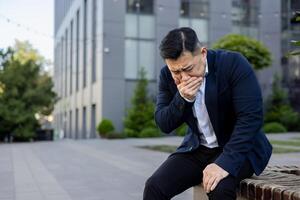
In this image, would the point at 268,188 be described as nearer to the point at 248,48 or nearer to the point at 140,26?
the point at 248,48

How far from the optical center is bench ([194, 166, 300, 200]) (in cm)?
247

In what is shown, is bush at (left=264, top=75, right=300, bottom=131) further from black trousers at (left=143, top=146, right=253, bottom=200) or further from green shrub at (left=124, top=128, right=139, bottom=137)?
black trousers at (left=143, top=146, right=253, bottom=200)

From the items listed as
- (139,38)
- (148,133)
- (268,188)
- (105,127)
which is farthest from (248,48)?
(268,188)

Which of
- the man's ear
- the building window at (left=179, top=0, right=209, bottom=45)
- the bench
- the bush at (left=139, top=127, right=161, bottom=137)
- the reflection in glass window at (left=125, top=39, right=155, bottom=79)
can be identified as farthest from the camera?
the building window at (left=179, top=0, right=209, bottom=45)

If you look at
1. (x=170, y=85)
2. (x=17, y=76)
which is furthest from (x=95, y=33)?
(x=170, y=85)

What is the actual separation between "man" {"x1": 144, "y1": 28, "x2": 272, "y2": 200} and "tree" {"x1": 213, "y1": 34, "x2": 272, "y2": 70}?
834 inches

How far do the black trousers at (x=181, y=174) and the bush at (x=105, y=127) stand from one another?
25.2 m

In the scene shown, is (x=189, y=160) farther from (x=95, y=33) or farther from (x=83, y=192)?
(x=95, y=33)

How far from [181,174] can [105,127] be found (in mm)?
25429

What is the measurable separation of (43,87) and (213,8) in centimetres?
1225

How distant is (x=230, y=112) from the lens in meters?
2.80

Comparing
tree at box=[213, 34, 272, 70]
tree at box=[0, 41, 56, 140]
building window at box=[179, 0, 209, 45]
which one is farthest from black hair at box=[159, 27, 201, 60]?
building window at box=[179, 0, 209, 45]

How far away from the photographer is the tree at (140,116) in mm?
27609

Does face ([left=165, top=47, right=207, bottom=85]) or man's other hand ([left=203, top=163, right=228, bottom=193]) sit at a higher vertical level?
face ([left=165, top=47, right=207, bottom=85])
